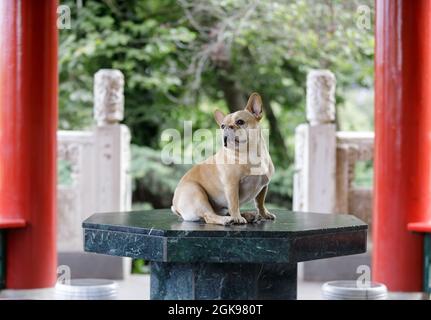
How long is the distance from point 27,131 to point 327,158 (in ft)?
9.69

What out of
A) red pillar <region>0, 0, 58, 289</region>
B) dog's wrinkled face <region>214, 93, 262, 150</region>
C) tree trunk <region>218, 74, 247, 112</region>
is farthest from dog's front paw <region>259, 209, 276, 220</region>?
tree trunk <region>218, 74, 247, 112</region>

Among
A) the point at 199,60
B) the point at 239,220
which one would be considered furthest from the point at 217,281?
the point at 199,60

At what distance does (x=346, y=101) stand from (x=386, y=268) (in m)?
6.10

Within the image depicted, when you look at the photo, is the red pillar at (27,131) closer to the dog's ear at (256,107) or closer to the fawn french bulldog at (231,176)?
the fawn french bulldog at (231,176)

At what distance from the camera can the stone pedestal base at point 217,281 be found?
4.07m

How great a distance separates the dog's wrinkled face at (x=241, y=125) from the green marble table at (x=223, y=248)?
42 centimetres

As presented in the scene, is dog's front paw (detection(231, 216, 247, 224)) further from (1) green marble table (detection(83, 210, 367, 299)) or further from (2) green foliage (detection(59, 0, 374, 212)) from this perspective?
(2) green foliage (detection(59, 0, 374, 212))

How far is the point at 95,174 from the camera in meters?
8.04

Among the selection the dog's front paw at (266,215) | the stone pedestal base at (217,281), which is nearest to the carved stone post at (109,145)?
the stone pedestal base at (217,281)

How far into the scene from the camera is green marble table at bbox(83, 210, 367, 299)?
3.76m

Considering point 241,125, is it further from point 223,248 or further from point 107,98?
point 107,98

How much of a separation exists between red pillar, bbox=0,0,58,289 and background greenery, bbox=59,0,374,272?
11.9ft

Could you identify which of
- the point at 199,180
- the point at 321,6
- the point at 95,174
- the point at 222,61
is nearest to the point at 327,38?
the point at 321,6

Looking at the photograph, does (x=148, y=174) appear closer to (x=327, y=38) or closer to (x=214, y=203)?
(x=327, y=38)
